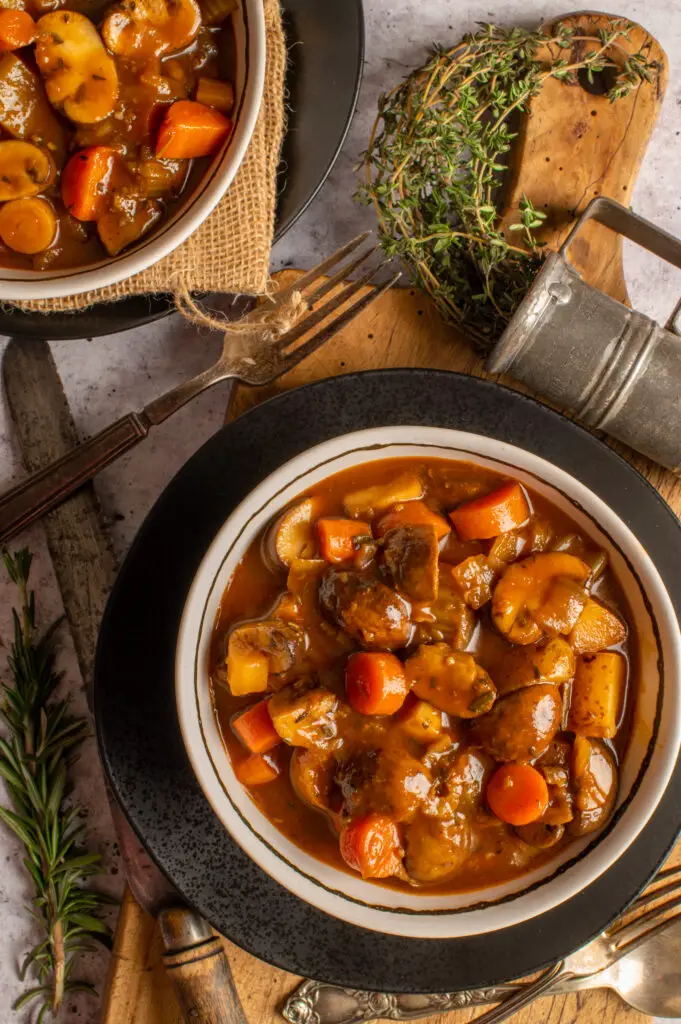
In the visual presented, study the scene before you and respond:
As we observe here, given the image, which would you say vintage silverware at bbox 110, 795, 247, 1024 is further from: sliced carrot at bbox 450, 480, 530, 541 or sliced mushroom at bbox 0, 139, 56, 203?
sliced mushroom at bbox 0, 139, 56, 203

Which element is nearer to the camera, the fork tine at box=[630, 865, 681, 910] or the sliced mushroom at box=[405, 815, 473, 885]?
the sliced mushroom at box=[405, 815, 473, 885]

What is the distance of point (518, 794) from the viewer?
254 centimetres

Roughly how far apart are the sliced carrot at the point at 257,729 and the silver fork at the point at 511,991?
0.95 m

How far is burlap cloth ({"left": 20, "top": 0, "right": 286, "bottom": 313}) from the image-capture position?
2.70m

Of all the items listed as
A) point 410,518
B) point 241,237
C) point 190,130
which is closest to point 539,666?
point 410,518

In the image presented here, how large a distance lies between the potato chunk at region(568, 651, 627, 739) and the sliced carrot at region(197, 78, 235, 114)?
6.26ft

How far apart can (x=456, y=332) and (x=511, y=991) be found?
2.27 m

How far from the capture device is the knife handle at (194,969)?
281 cm

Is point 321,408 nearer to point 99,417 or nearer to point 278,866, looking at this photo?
point 99,417

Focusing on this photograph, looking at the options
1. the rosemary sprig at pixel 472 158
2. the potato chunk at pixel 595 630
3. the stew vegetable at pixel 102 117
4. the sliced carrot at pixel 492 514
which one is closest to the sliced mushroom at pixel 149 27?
the stew vegetable at pixel 102 117

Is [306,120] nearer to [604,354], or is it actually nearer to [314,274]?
[314,274]

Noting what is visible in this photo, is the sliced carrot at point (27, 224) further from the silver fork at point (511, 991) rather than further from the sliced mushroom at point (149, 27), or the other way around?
the silver fork at point (511, 991)

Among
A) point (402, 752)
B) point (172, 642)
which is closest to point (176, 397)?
point (172, 642)

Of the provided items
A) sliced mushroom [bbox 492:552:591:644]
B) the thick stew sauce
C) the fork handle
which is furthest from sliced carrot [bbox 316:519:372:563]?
the fork handle
